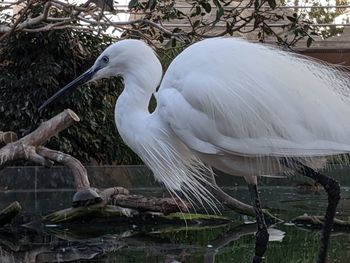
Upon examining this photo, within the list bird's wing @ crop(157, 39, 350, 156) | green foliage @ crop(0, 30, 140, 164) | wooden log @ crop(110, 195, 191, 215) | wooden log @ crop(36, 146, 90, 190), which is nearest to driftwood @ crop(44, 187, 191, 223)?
wooden log @ crop(110, 195, 191, 215)

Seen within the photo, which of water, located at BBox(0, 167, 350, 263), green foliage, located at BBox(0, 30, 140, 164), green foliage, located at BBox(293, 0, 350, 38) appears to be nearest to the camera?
water, located at BBox(0, 167, 350, 263)

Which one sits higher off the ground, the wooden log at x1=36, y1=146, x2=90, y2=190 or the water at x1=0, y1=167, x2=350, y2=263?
the wooden log at x1=36, y1=146, x2=90, y2=190

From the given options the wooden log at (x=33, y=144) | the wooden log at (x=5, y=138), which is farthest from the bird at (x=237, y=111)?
the wooden log at (x=5, y=138)

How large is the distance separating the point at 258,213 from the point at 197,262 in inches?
20.4

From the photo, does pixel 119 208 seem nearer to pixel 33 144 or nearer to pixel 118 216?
pixel 118 216

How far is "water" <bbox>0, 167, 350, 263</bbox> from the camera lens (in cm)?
470

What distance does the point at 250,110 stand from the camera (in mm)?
3787

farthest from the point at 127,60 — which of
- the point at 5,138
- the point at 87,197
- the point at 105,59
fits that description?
the point at 5,138

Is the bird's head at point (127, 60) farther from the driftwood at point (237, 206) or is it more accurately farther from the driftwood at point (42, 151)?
the driftwood at point (237, 206)

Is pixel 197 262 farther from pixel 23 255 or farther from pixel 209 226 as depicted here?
pixel 209 226

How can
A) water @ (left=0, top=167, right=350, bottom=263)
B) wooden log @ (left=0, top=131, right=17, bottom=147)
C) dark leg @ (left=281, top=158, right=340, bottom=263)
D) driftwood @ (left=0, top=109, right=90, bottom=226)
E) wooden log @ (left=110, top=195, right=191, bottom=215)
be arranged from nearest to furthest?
1. dark leg @ (left=281, top=158, right=340, bottom=263)
2. water @ (left=0, top=167, right=350, bottom=263)
3. wooden log @ (left=110, top=195, right=191, bottom=215)
4. driftwood @ (left=0, top=109, right=90, bottom=226)
5. wooden log @ (left=0, top=131, right=17, bottom=147)

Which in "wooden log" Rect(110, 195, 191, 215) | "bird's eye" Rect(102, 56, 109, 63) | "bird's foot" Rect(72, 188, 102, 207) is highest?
"bird's eye" Rect(102, 56, 109, 63)

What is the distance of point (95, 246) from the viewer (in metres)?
5.12

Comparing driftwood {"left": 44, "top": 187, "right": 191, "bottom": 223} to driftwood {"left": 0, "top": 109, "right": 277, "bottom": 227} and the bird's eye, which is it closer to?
driftwood {"left": 0, "top": 109, "right": 277, "bottom": 227}
